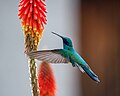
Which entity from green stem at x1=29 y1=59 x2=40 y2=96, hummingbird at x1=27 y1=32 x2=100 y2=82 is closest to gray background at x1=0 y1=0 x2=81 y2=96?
hummingbird at x1=27 y1=32 x2=100 y2=82

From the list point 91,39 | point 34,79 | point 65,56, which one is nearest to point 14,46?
point 91,39

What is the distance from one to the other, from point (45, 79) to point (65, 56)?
0.27 ft

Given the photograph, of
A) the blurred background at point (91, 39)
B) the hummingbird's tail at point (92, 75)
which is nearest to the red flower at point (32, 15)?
the hummingbird's tail at point (92, 75)

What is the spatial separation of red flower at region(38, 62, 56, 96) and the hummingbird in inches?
0.5

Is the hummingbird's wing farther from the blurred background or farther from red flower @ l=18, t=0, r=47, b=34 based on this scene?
the blurred background

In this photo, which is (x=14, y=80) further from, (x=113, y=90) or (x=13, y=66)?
(x=113, y=90)

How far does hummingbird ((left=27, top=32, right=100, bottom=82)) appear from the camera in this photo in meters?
0.52

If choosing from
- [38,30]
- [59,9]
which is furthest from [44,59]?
[59,9]

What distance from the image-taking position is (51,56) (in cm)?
55

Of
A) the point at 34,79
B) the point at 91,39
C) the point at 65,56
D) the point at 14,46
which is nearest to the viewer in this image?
the point at 34,79

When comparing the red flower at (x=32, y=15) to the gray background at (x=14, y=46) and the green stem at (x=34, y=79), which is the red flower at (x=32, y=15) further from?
the gray background at (x=14, y=46)

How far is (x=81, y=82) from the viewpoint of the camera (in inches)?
65.5

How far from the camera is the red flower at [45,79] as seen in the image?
531 millimetres

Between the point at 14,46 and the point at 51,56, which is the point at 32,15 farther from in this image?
the point at 14,46
